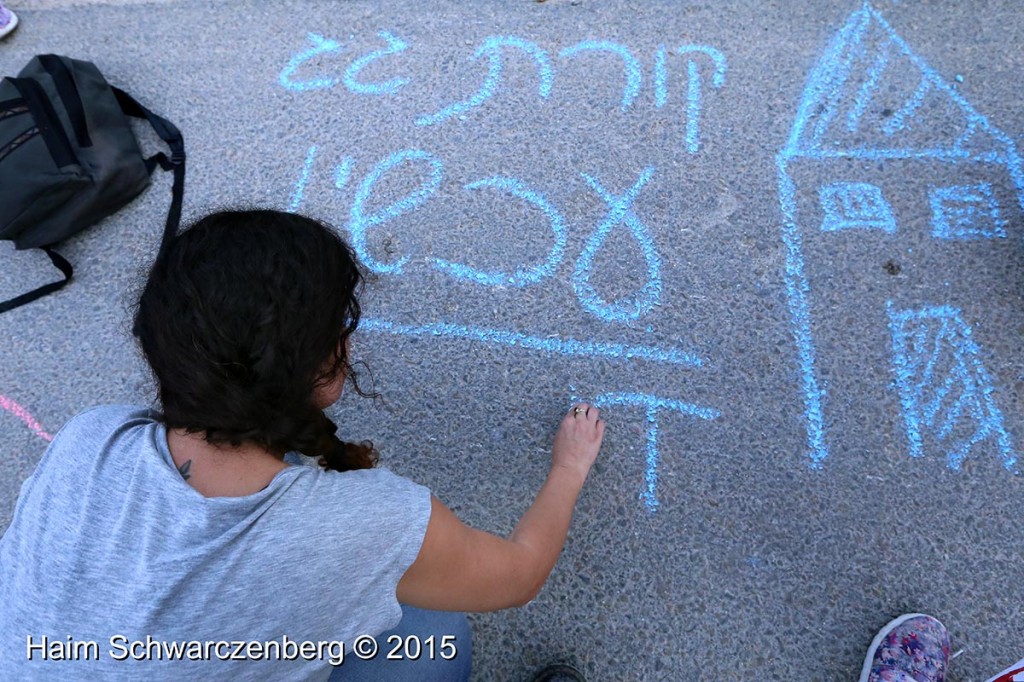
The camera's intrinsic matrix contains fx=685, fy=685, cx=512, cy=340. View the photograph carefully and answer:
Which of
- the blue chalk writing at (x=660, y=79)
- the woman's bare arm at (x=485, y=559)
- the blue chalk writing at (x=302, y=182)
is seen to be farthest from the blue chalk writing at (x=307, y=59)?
the woman's bare arm at (x=485, y=559)

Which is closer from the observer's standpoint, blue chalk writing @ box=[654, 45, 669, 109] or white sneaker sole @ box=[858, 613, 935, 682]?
white sneaker sole @ box=[858, 613, 935, 682]

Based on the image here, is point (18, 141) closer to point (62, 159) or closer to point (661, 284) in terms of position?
point (62, 159)

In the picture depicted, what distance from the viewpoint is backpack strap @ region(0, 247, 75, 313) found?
7.25 ft

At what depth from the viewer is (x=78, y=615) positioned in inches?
38.9

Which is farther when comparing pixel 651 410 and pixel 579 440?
pixel 651 410

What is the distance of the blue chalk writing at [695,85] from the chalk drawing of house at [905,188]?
0.28 m

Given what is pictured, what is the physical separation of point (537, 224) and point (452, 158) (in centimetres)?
39

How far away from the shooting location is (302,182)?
2.29m

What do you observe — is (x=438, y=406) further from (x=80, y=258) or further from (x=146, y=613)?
(x=80, y=258)

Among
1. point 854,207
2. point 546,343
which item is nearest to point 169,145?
point 546,343

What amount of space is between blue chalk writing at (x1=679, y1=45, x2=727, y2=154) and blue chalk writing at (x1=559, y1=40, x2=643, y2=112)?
160mm

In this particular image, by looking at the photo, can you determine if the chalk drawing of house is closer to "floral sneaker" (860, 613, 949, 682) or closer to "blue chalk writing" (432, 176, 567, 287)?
"floral sneaker" (860, 613, 949, 682)

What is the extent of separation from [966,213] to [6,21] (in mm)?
3507

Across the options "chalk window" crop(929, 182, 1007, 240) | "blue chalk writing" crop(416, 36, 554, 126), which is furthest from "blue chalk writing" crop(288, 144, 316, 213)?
"chalk window" crop(929, 182, 1007, 240)
